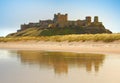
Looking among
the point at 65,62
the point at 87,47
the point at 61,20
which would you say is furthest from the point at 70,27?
the point at 65,62

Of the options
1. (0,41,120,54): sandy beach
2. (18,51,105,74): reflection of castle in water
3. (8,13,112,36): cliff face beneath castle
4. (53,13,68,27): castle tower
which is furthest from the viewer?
(53,13,68,27): castle tower

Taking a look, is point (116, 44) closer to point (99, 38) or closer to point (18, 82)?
point (99, 38)

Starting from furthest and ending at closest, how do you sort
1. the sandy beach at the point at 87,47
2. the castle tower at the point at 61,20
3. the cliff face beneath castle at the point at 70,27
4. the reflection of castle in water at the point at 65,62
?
the castle tower at the point at 61,20 < the cliff face beneath castle at the point at 70,27 < the sandy beach at the point at 87,47 < the reflection of castle in water at the point at 65,62

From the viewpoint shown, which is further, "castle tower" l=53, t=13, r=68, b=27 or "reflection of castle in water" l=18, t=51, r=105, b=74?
"castle tower" l=53, t=13, r=68, b=27

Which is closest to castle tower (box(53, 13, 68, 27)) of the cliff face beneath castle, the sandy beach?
the cliff face beneath castle

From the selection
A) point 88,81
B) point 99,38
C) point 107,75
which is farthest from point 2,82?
point 99,38

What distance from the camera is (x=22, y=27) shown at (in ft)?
548

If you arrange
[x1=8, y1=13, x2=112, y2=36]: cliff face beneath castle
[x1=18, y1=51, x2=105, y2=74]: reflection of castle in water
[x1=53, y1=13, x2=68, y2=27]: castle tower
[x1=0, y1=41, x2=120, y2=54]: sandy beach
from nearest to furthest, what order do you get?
1. [x1=18, y1=51, x2=105, y2=74]: reflection of castle in water
2. [x1=0, y1=41, x2=120, y2=54]: sandy beach
3. [x1=8, y1=13, x2=112, y2=36]: cliff face beneath castle
4. [x1=53, y1=13, x2=68, y2=27]: castle tower

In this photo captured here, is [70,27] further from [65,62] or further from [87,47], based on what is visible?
[65,62]

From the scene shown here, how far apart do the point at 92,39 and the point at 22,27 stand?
127554 millimetres

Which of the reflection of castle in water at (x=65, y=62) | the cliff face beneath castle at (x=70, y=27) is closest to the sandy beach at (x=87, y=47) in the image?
the reflection of castle in water at (x=65, y=62)

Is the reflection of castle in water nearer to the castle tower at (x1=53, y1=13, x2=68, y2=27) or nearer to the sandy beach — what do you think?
the sandy beach

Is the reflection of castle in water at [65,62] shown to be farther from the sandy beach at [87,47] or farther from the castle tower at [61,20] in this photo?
the castle tower at [61,20]

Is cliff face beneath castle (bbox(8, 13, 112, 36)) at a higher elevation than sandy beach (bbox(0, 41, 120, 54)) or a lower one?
higher
